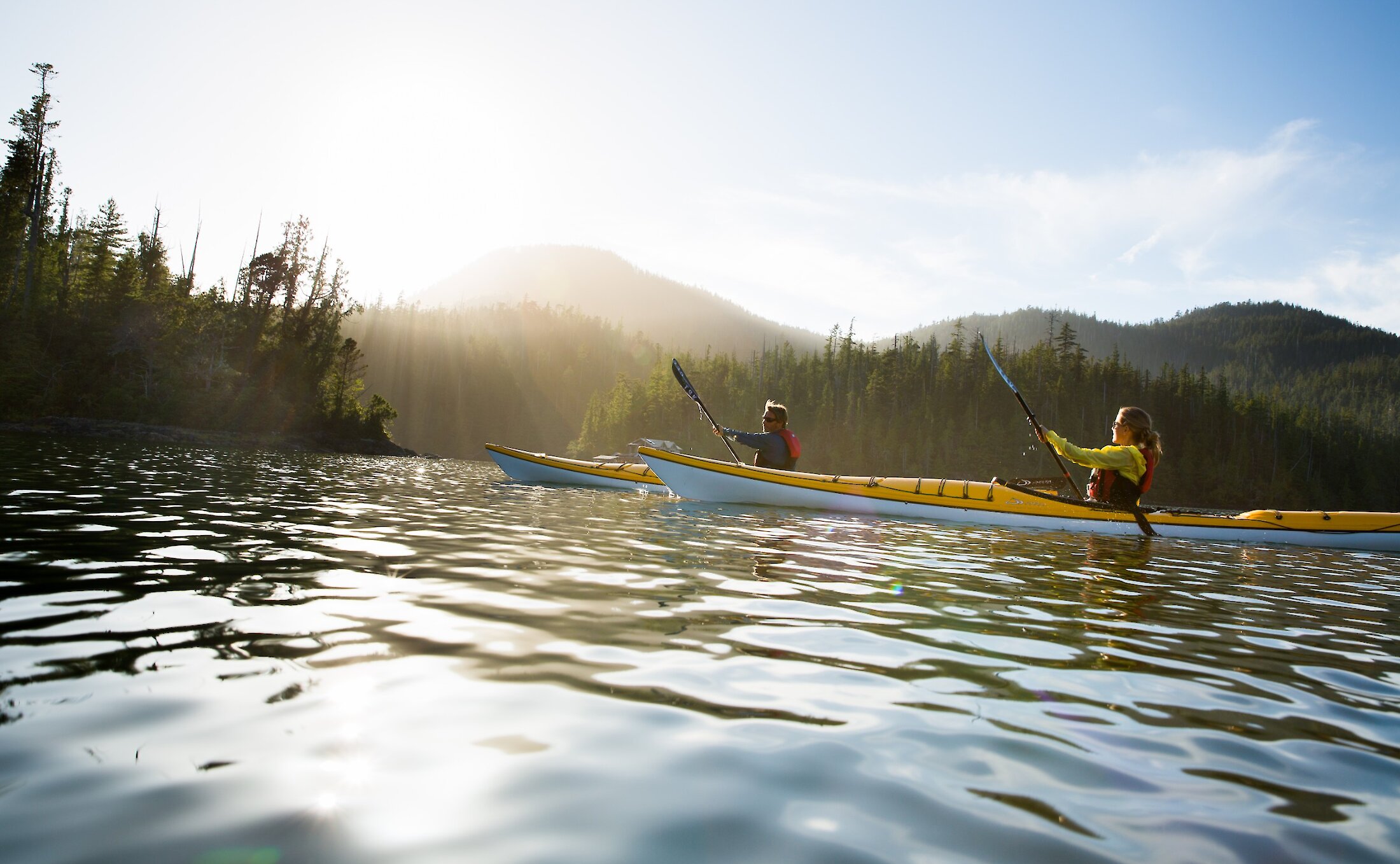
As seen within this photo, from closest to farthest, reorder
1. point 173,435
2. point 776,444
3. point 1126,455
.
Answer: point 1126,455 < point 776,444 < point 173,435

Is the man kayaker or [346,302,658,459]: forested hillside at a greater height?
[346,302,658,459]: forested hillside

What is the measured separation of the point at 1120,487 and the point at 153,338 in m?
46.5

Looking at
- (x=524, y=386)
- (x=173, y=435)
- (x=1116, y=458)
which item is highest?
(x=524, y=386)

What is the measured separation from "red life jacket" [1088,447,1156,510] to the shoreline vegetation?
35194 mm

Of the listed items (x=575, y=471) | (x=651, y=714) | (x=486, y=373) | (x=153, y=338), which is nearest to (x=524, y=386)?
(x=486, y=373)

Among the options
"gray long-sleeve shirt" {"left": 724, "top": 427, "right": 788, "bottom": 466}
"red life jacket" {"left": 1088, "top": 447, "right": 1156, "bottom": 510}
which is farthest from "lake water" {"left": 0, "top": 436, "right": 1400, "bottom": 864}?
"gray long-sleeve shirt" {"left": 724, "top": 427, "right": 788, "bottom": 466}

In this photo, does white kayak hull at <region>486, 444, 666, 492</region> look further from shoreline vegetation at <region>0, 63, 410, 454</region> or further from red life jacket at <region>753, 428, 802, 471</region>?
shoreline vegetation at <region>0, 63, 410, 454</region>

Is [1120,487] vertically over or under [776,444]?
under

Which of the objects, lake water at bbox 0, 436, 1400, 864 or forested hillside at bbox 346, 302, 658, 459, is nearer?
lake water at bbox 0, 436, 1400, 864

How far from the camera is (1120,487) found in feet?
37.8

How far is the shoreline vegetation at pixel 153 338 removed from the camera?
3531 centimetres

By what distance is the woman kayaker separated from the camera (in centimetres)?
1038

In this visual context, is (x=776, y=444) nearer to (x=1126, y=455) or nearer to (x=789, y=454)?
(x=789, y=454)

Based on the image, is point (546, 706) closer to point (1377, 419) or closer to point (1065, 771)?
point (1065, 771)
